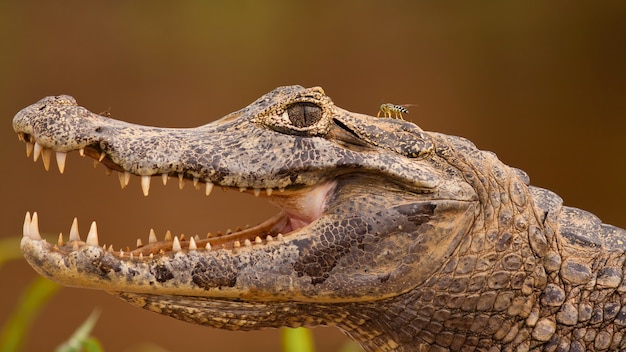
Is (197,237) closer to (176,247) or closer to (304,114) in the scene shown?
(176,247)

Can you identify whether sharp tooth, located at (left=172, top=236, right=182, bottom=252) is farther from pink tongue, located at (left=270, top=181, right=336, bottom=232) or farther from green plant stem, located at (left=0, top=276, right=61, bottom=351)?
green plant stem, located at (left=0, top=276, right=61, bottom=351)

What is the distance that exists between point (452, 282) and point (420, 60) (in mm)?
4827

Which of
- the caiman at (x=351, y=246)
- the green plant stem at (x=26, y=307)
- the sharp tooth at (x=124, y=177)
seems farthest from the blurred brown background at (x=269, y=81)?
the sharp tooth at (x=124, y=177)

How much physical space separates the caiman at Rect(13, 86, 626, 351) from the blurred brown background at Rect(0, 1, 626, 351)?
4319 mm

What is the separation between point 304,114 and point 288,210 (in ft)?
1.12

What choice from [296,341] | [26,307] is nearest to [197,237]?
[296,341]

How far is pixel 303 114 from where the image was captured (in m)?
2.84

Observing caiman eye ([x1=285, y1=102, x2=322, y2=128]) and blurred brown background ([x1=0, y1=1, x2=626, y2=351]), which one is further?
blurred brown background ([x1=0, y1=1, x2=626, y2=351])

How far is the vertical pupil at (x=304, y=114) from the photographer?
2.83m

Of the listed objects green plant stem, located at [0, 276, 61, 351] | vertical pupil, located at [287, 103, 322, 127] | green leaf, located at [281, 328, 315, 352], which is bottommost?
green leaf, located at [281, 328, 315, 352]

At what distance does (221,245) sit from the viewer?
8.89 feet

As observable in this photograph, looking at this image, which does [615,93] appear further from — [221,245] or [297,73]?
[221,245]

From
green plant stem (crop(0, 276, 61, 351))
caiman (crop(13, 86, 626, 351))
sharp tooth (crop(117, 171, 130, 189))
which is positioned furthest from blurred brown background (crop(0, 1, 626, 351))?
sharp tooth (crop(117, 171, 130, 189))

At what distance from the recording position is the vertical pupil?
2.83 metres
